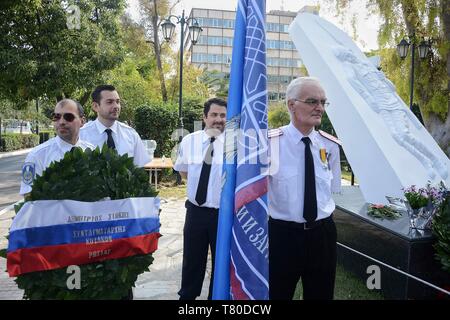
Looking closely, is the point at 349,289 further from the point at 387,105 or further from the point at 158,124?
the point at 158,124

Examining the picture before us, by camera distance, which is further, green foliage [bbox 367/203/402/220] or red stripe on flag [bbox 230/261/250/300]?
green foliage [bbox 367/203/402/220]

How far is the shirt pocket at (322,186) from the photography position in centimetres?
260

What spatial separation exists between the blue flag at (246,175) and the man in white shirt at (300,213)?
422mm

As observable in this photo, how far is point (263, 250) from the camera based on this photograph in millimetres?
2096

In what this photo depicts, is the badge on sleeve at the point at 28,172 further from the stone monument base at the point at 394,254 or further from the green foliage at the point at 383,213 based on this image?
the green foliage at the point at 383,213

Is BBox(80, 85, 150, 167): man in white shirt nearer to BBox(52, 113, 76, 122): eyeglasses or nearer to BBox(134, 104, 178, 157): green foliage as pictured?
BBox(52, 113, 76, 122): eyeglasses

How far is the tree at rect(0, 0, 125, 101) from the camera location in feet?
31.8

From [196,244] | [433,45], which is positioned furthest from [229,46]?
[196,244]

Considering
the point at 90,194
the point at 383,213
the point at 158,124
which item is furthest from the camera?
the point at 158,124

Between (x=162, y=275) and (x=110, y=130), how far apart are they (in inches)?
72.7

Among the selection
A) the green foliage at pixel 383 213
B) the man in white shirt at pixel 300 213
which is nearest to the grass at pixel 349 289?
the green foliage at pixel 383 213

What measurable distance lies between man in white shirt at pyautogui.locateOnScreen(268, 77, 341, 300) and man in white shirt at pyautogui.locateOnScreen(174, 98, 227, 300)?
2.83 feet

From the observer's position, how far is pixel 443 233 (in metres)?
3.25

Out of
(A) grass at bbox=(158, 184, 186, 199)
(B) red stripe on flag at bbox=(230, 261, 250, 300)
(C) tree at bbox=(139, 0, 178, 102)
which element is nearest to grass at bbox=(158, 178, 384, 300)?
(B) red stripe on flag at bbox=(230, 261, 250, 300)
